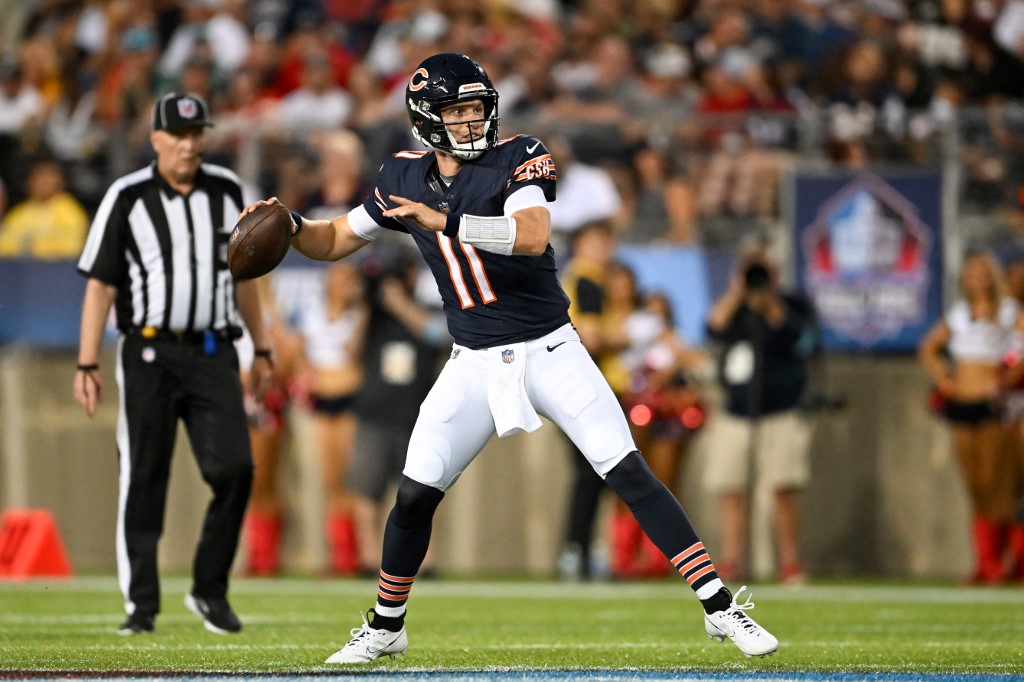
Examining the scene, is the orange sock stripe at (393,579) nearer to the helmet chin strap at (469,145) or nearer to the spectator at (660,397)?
the helmet chin strap at (469,145)

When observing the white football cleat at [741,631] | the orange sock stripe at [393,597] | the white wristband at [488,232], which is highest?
the white wristband at [488,232]

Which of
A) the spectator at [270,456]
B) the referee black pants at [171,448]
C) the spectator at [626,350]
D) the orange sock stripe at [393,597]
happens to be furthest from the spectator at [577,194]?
the orange sock stripe at [393,597]

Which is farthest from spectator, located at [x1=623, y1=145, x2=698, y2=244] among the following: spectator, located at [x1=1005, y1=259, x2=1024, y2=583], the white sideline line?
the white sideline line

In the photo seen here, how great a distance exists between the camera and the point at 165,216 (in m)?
7.04

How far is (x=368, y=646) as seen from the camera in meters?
5.61

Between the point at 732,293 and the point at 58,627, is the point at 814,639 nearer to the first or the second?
the point at 58,627

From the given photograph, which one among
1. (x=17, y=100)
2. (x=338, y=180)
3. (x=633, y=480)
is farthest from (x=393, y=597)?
(x=17, y=100)

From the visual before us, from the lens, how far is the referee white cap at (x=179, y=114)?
22.9 ft

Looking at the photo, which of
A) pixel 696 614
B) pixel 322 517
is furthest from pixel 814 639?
pixel 322 517

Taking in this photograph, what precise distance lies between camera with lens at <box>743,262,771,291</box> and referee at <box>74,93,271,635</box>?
14.4 ft

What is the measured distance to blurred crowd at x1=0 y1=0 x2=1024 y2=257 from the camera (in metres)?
11.8

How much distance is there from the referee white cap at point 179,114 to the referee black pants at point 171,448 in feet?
2.87

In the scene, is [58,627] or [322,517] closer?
[58,627]

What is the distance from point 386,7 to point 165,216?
28.3 ft
